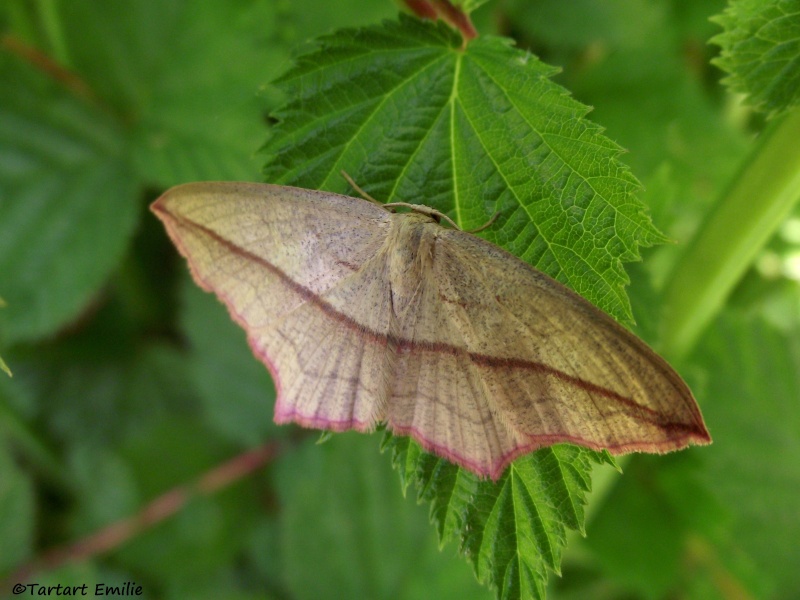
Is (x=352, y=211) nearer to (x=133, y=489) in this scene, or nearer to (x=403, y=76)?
(x=403, y=76)

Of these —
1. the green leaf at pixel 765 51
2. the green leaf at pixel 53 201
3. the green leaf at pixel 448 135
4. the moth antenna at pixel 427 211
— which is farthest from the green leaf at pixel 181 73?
the green leaf at pixel 765 51

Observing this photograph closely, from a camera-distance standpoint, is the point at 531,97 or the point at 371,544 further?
the point at 371,544

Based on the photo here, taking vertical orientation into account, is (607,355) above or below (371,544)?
above

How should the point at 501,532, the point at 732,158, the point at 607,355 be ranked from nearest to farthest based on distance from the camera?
1. the point at 607,355
2. the point at 501,532
3. the point at 732,158

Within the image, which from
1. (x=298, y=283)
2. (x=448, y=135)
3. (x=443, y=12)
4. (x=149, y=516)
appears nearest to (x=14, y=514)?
(x=149, y=516)

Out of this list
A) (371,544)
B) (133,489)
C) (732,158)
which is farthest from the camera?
(732,158)

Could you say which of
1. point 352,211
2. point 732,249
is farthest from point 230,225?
point 732,249
